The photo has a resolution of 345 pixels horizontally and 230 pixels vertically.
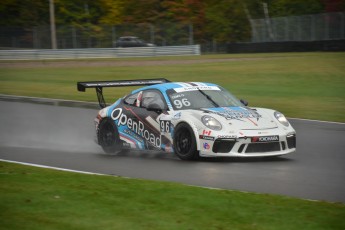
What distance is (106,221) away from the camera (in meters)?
6.98

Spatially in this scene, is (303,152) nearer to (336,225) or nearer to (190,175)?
(190,175)

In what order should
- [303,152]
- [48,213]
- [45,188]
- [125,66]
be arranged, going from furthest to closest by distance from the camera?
[125,66]
[303,152]
[45,188]
[48,213]

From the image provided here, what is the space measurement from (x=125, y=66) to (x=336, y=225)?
35398 mm

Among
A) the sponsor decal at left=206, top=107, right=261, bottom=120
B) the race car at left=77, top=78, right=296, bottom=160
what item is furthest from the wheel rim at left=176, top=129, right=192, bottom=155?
the sponsor decal at left=206, top=107, right=261, bottom=120

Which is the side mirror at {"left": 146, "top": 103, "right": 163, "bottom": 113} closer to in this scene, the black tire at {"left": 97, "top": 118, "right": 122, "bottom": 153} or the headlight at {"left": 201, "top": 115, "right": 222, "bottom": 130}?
the headlight at {"left": 201, "top": 115, "right": 222, "bottom": 130}

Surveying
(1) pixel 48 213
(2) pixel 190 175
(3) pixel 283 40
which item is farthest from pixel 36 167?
(3) pixel 283 40

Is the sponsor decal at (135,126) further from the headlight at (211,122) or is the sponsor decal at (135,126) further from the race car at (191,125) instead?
the headlight at (211,122)

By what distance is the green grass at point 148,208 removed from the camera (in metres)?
6.90

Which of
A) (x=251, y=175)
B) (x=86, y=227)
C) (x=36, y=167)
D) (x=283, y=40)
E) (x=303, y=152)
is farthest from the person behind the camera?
(x=283, y=40)

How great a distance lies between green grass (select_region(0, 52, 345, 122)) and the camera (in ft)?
78.1

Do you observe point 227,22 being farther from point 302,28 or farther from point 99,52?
point 99,52

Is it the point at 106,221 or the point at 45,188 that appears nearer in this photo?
the point at 106,221

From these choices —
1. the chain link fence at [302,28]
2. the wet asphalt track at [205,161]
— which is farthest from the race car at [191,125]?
the chain link fence at [302,28]

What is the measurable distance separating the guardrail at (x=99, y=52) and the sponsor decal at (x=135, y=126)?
37796mm
